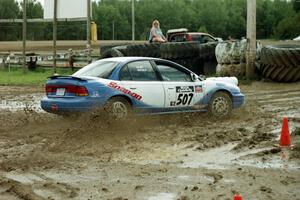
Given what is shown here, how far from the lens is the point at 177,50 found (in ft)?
71.4

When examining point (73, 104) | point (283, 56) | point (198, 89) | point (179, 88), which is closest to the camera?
point (73, 104)

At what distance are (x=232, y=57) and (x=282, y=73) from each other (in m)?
1.97

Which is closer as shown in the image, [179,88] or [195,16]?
[179,88]

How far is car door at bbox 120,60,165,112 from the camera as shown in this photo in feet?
37.3

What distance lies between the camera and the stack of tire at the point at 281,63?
752 inches

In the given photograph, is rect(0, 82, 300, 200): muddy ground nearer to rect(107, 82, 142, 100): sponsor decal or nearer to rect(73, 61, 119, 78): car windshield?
rect(107, 82, 142, 100): sponsor decal

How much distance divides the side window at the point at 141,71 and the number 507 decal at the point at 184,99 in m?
0.64

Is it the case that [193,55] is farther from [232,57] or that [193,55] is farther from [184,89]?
[184,89]

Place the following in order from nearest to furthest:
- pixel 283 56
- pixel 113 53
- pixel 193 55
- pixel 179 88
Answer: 1. pixel 179 88
2. pixel 283 56
3. pixel 113 53
4. pixel 193 55

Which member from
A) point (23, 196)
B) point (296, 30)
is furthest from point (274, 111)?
point (296, 30)

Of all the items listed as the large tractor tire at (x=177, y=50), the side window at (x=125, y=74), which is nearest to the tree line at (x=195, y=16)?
the large tractor tire at (x=177, y=50)

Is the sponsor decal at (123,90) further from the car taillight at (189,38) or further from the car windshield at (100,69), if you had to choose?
the car taillight at (189,38)

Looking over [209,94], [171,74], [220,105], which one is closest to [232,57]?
[220,105]

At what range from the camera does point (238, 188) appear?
22.1 ft
